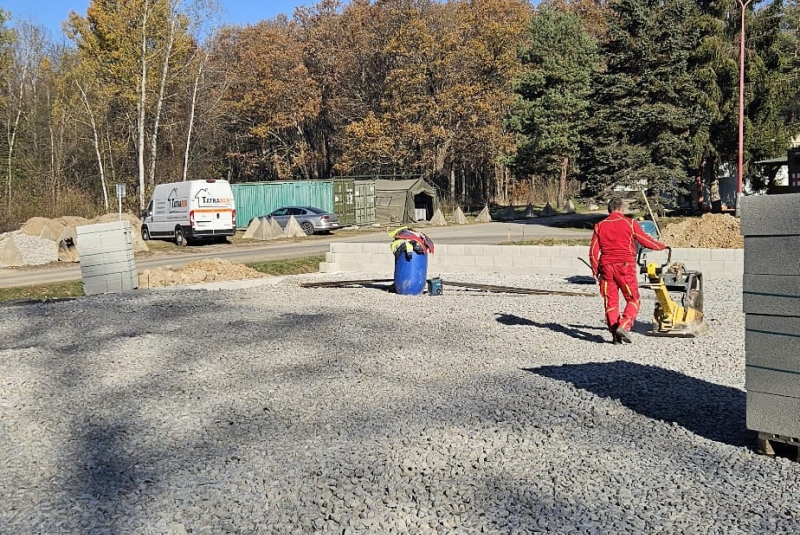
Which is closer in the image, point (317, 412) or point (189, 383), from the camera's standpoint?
point (317, 412)

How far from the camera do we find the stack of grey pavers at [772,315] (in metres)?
5.11

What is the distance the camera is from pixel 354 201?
1631 inches

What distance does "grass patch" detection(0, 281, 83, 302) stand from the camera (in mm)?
16969

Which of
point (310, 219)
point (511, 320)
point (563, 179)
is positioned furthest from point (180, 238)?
point (563, 179)

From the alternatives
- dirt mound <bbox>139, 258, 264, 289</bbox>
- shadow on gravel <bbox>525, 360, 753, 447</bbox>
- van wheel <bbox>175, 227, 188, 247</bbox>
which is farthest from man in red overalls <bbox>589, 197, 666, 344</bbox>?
van wheel <bbox>175, 227, 188, 247</bbox>

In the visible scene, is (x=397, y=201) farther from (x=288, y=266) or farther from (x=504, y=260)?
(x=504, y=260)

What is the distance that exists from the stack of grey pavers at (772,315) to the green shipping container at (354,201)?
35.4 metres

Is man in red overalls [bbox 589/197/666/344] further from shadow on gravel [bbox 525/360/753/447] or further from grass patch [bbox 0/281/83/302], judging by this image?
grass patch [bbox 0/281/83/302]

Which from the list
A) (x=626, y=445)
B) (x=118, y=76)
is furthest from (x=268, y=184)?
(x=626, y=445)

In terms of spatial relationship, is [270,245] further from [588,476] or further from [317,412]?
[588,476]

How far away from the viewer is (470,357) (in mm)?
8781

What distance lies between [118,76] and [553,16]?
2687cm

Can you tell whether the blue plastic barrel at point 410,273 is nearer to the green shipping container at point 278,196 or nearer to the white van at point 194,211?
the white van at point 194,211

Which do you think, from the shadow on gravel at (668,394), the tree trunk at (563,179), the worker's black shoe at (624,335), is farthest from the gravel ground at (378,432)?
the tree trunk at (563,179)
